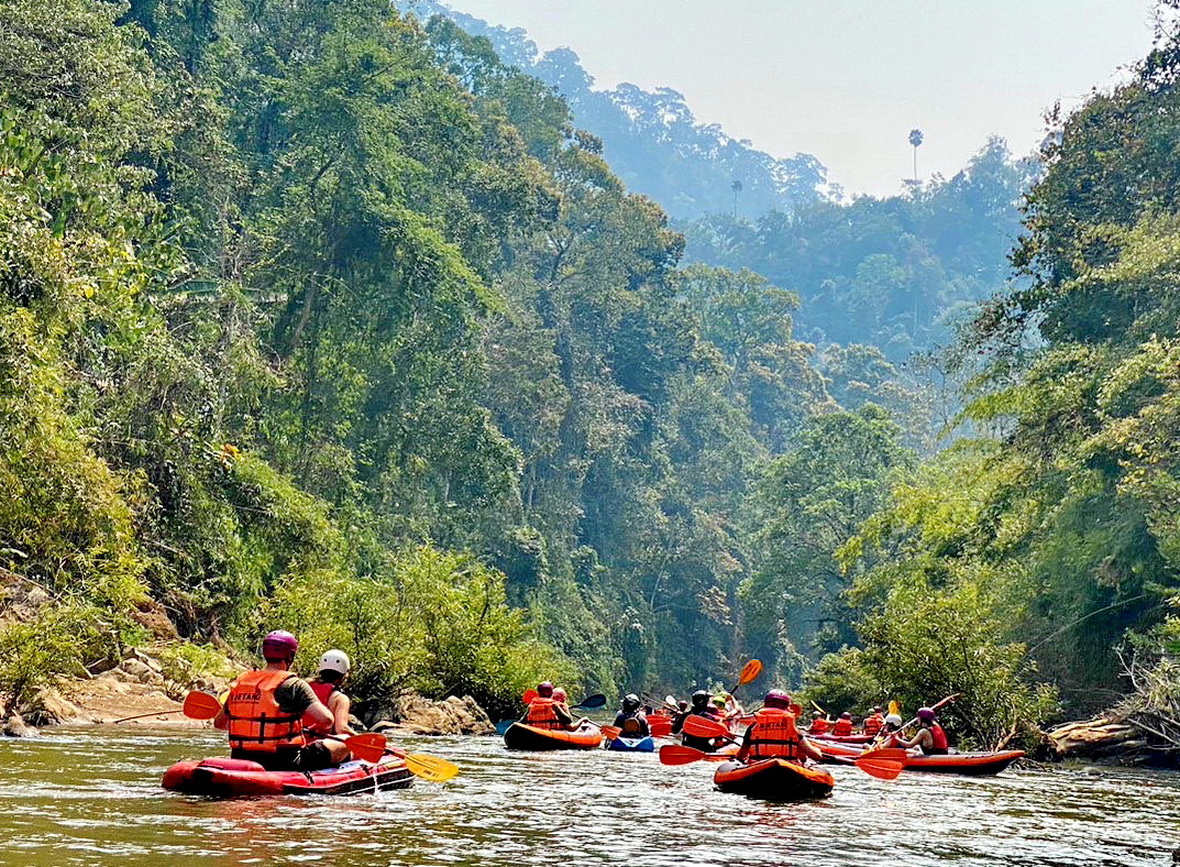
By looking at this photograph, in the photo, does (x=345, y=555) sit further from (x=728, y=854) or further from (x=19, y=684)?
(x=728, y=854)

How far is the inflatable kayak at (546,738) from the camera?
722 inches

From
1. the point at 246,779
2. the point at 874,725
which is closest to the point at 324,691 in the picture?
the point at 246,779

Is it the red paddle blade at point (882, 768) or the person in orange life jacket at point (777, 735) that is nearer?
the person in orange life jacket at point (777, 735)

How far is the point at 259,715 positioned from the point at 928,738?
10.4 m

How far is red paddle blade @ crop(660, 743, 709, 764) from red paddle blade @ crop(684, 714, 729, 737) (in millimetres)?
1183

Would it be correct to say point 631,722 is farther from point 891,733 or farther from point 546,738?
point 891,733

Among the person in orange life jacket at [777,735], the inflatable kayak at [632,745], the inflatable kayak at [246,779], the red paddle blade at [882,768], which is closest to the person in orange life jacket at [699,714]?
the inflatable kayak at [632,745]

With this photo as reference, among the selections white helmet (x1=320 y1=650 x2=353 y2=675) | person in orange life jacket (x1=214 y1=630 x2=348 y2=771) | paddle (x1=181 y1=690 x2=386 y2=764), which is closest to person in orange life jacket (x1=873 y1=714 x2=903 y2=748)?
paddle (x1=181 y1=690 x2=386 y2=764)

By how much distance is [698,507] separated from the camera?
63.5 m

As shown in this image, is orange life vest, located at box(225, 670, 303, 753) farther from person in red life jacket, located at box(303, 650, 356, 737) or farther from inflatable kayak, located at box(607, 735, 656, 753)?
inflatable kayak, located at box(607, 735, 656, 753)

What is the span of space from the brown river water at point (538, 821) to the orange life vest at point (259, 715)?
0.51 meters

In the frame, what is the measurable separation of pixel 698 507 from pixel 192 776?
54.0 meters

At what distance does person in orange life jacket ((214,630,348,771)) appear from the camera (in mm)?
10484

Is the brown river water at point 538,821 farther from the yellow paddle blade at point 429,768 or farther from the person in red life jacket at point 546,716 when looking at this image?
the person in red life jacket at point 546,716
